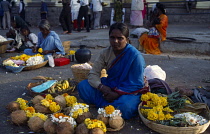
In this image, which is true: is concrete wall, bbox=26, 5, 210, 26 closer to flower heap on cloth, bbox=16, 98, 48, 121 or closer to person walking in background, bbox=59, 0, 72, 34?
person walking in background, bbox=59, 0, 72, 34

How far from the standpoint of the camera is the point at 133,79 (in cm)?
353

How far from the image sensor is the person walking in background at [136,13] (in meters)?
12.7

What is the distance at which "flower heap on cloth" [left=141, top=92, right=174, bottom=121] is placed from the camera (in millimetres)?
3121

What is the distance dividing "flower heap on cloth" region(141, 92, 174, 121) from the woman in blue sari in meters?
0.16

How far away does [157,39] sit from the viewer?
328 inches

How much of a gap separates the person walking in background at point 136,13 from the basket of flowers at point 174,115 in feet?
31.7

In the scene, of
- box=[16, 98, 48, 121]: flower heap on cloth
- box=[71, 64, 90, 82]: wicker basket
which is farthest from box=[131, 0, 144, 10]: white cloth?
box=[16, 98, 48, 121]: flower heap on cloth

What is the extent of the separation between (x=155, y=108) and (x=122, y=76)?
2.21ft

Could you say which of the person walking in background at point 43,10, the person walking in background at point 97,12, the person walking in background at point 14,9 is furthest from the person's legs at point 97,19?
the person walking in background at point 14,9

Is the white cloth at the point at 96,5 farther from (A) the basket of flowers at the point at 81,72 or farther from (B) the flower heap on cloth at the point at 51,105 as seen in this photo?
(B) the flower heap on cloth at the point at 51,105

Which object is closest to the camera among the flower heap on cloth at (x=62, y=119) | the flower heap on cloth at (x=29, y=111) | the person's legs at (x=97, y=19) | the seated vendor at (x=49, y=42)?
the flower heap on cloth at (x=62, y=119)

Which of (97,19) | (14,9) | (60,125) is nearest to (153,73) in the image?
(60,125)

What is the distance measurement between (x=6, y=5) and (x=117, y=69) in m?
13.7

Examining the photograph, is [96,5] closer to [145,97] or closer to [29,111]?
[145,97]
